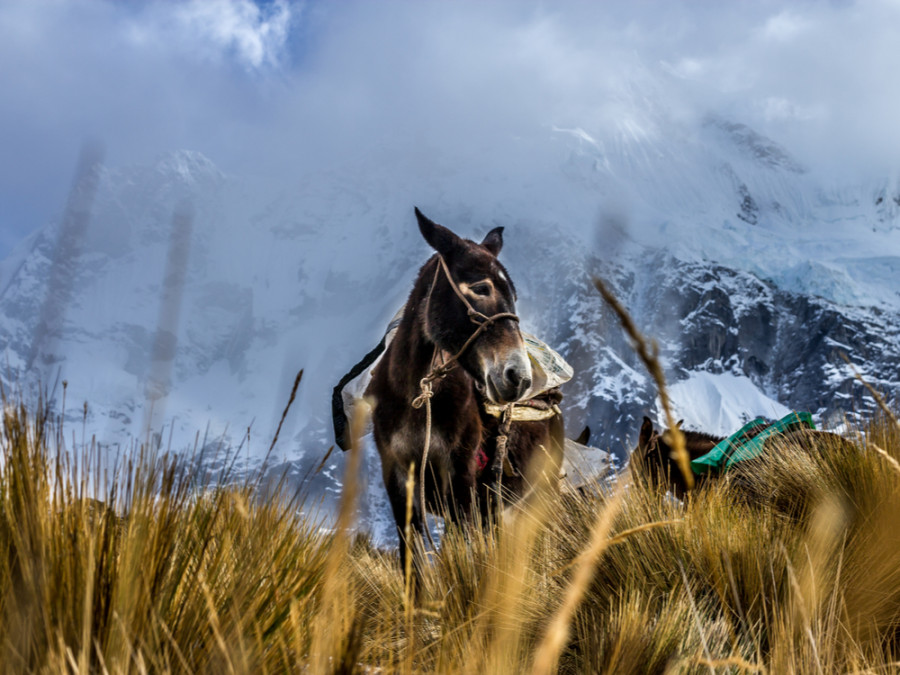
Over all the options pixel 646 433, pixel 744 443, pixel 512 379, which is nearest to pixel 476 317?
pixel 512 379

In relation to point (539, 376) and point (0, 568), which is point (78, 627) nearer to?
point (0, 568)

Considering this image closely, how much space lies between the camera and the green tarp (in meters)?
3.62

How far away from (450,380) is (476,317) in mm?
502

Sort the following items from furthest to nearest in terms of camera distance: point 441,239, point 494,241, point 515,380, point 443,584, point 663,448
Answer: point 663,448, point 494,241, point 441,239, point 515,380, point 443,584

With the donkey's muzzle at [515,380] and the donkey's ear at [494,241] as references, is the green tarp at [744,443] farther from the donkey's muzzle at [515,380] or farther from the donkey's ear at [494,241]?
the donkey's ear at [494,241]

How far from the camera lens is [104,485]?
54.6 inches

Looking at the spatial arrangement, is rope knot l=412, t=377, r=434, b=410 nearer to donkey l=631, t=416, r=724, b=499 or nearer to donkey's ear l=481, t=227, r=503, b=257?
donkey's ear l=481, t=227, r=503, b=257

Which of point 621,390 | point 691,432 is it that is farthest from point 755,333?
point 691,432

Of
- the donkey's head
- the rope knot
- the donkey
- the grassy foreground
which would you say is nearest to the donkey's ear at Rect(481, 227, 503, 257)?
the donkey's head

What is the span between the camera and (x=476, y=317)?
3.23m

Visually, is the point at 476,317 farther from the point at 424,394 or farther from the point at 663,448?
the point at 663,448

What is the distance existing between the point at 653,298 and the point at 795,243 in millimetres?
43906

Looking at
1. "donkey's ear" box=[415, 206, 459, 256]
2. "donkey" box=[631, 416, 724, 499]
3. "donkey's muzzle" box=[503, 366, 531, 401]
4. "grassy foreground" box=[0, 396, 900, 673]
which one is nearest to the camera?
"grassy foreground" box=[0, 396, 900, 673]

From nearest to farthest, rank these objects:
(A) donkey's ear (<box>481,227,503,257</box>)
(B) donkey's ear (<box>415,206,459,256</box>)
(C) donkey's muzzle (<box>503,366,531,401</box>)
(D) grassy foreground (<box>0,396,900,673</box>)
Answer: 1. (D) grassy foreground (<box>0,396,900,673</box>)
2. (C) donkey's muzzle (<box>503,366,531,401</box>)
3. (B) donkey's ear (<box>415,206,459,256</box>)
4. (A) donkey's ear (<box>481,227,503,257</box>)
